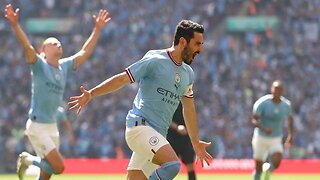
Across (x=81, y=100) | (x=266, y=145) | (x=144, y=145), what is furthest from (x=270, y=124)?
(x=81, y=100)

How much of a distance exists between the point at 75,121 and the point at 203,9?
9076 millimetres

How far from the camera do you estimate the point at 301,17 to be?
37969 mm

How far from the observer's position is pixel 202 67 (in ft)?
116

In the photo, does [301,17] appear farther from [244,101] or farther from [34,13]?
[34,13]

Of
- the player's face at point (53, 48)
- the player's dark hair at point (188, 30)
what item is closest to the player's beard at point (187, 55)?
the player's dark hair at point (188, 30)

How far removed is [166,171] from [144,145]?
1.49 ft

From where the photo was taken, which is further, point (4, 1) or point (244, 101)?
point (4, 1)

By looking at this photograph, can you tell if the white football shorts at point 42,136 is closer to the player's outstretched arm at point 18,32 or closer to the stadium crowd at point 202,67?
the player's outstretched arm at point 18,32

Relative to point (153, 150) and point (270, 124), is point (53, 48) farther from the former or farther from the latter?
point (270, 124)

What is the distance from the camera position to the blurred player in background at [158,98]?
9.34 metres

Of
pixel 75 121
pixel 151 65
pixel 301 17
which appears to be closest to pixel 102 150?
pixel 75 121

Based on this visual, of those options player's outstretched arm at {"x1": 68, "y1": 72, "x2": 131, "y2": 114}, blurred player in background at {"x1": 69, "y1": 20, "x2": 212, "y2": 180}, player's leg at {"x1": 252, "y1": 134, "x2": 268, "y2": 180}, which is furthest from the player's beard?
player's leg at {"x1": 252, "y1": 134, "x2": 268, "y2": 180}

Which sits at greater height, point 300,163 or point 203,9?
point 203,9

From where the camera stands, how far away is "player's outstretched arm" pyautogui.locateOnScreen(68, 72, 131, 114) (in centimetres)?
866
